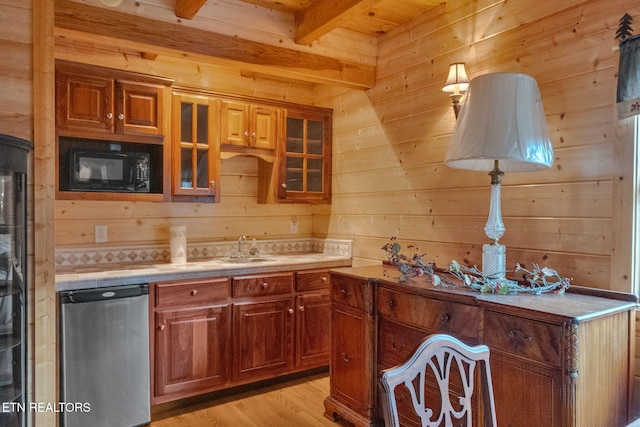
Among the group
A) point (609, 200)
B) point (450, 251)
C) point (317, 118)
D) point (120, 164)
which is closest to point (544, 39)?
point (609, 200)

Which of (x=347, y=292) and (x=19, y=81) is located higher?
(x=19, y=81)

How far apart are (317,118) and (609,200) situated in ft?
7.87

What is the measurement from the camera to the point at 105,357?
2549 millimetres

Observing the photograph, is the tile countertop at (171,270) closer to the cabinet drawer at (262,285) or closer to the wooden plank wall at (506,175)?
the cabinet drawer at (262,285)

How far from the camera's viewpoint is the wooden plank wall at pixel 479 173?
202cm

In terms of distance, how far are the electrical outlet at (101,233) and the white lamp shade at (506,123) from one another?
252 cm

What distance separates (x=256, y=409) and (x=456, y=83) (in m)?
2.46

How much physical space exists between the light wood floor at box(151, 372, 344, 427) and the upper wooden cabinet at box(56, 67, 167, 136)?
1896 mm

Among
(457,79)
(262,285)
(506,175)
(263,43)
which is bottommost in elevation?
(262,285)

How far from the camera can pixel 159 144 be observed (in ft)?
9.89

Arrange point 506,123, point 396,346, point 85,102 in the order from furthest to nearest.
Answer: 1. point 85,102
2. point 396,346
3. point 506,123

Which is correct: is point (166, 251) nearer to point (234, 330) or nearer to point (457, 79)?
point (234, 330)

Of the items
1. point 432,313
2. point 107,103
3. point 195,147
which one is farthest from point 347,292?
point 107,103

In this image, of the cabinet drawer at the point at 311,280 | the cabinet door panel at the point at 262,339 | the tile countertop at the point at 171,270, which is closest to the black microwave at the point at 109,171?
the tile countertop at the point at 171,270
